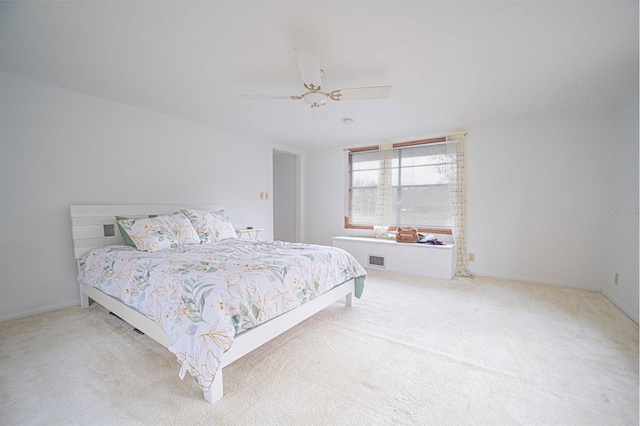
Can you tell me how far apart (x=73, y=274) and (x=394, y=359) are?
130 inches

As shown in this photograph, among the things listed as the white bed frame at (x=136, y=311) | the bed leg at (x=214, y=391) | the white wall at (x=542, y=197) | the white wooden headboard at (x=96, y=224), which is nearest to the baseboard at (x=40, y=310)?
the white bed frame at (x=136, y=311)

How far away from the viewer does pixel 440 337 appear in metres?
2.19

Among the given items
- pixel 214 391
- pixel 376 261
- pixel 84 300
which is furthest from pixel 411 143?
pixel 84 300

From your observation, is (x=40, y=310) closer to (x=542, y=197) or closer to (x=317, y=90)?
(x=317, y=90)

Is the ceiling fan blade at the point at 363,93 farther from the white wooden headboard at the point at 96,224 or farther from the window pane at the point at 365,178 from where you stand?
the window pane at the point at 365,178

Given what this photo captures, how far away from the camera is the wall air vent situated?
4383 mm

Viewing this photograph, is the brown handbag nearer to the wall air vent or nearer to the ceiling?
the wall air vent

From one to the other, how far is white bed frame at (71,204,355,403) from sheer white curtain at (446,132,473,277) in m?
2.20

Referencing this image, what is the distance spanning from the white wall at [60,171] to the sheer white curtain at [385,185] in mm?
3111

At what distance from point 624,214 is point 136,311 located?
4.77m

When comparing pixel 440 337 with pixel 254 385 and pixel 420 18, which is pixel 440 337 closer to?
pixel 254 385

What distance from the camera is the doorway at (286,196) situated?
5.86m

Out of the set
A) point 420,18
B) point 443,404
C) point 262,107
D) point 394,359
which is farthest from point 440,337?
point 262,107

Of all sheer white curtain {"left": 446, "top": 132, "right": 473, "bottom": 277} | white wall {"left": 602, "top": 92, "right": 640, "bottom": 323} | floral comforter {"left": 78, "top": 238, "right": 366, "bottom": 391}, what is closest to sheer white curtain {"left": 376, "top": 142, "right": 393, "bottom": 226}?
sheer white curtain {"left": 446, "top": 132, "right": 473, "bottom": 277}
